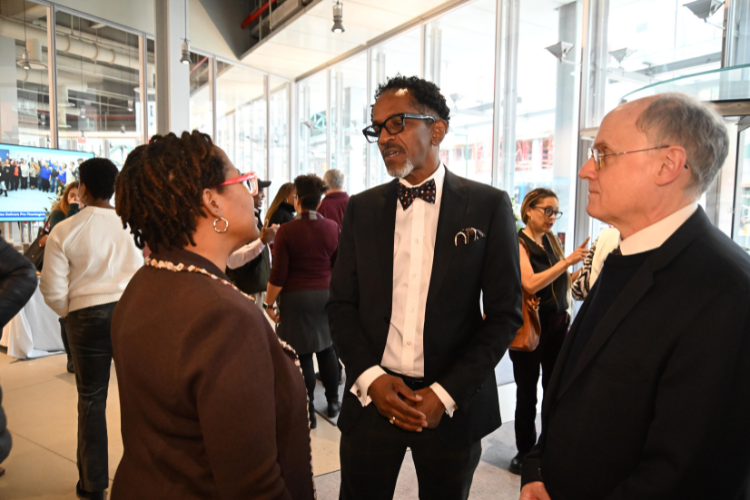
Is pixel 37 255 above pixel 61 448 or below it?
above

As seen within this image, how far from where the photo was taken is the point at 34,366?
4797 mm

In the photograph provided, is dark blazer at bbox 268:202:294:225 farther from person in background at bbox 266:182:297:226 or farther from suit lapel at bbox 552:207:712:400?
suit lapel at bbox 552:207:712:400

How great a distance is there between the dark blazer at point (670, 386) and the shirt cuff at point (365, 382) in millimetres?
591

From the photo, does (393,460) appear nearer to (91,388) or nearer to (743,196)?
(91,388)

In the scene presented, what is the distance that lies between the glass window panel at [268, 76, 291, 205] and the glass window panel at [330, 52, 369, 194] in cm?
173

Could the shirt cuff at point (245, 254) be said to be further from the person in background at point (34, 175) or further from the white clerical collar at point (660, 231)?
the person in background at point (34, 175)

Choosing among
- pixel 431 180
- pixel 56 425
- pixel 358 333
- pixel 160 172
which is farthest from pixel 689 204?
pixel 56 425

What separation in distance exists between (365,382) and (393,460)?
0.96 ft

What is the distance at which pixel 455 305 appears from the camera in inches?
60.4

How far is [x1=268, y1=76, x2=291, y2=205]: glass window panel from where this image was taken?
10797 mm

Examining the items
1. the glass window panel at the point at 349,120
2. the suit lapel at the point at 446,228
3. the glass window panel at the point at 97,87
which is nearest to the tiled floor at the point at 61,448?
the suit lapel at the point at 446,228

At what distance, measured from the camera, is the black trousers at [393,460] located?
1.50m

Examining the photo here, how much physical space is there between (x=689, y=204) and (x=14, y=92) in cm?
800

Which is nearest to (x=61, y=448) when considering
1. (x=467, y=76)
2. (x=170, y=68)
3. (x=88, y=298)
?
(x=88, y=298)
